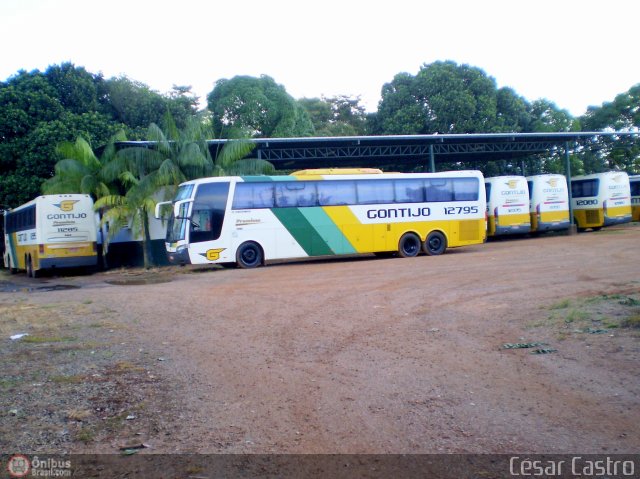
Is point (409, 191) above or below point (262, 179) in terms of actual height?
below

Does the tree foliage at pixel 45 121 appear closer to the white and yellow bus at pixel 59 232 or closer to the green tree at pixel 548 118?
the white and yellow bus at pixel 59 232

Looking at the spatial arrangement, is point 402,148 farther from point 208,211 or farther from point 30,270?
point 30,270

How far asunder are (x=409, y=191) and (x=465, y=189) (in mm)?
2339

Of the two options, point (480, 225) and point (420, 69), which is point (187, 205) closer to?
point (480, 225)

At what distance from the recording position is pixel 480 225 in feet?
78.1

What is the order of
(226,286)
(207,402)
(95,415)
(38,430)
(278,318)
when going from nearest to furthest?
(38,430), (95,415), (207,402), (278,318), (226,286)

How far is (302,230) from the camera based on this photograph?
2117 centimetres

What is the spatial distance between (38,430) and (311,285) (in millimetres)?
10027

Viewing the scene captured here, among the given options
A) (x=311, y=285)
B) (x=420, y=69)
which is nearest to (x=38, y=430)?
(x=311, y=285)

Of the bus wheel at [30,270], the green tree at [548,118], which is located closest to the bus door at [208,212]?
the bus wheel at [30,270]

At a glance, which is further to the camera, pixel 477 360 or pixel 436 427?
pixel 477 360

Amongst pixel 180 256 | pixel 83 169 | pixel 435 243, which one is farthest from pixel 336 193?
pixel 83 169

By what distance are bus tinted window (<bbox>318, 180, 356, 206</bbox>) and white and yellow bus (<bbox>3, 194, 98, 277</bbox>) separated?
8561 mm

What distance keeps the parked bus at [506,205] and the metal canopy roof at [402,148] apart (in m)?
2.20
